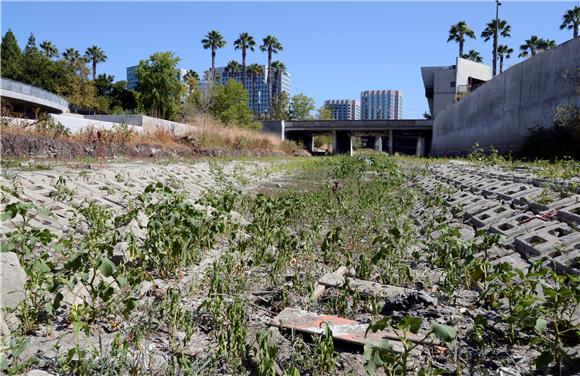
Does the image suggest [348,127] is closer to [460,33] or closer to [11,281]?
[460,33]

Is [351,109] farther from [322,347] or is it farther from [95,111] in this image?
[322,347]

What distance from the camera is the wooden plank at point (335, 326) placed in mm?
3355

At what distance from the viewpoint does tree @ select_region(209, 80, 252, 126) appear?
58188mm

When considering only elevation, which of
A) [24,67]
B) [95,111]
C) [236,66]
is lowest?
[95,111]

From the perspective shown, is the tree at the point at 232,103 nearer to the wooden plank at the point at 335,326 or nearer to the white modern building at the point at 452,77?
the white modern building at the point at 452,77

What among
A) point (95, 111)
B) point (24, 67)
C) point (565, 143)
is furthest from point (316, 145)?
point (565, 143)

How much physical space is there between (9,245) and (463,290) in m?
4.01

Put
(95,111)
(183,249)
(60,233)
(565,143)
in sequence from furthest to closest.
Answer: (95,111) < (565,143) < (60,233) < (183,249)

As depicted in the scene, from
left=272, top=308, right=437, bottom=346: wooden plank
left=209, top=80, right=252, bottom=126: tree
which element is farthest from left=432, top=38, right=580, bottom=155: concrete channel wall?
left=209, top=80, right=252, bottom=126: tree

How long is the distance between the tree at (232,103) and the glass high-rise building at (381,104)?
12829 centimetres

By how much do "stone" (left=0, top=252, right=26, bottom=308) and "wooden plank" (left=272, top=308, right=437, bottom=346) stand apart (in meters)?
1.90

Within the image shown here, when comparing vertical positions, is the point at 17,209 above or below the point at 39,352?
above

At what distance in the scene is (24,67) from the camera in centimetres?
5425

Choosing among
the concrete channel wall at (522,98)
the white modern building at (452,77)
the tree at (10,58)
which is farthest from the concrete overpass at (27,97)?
the white modern building at (452,77)
